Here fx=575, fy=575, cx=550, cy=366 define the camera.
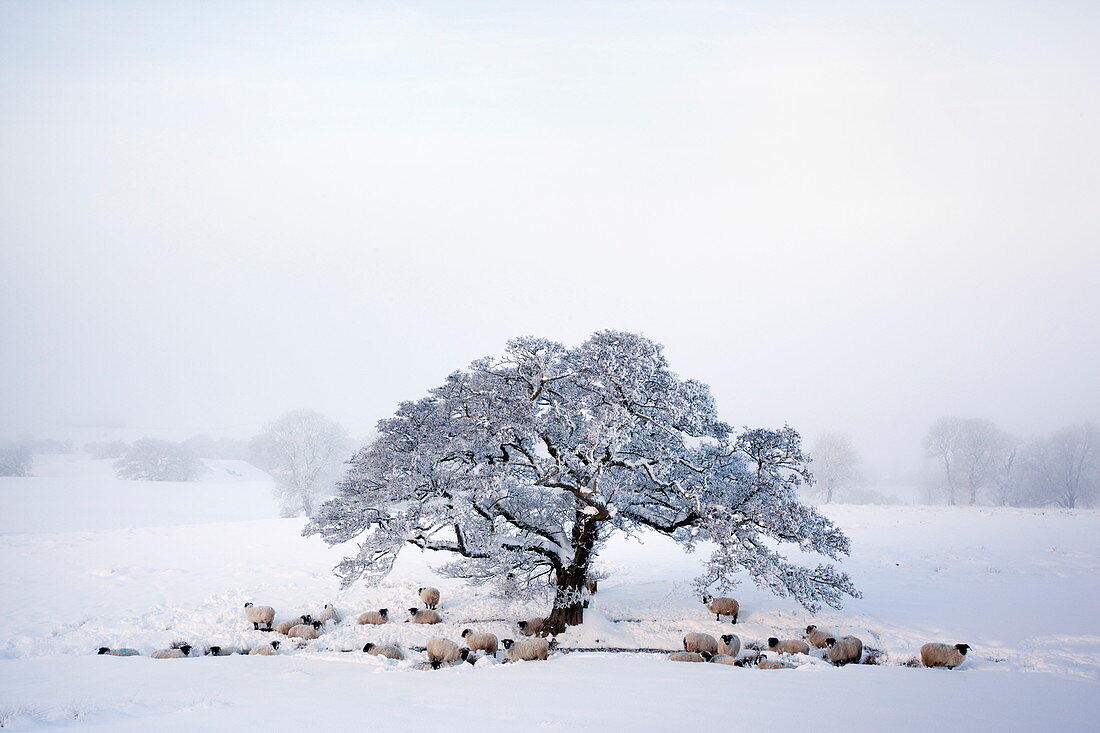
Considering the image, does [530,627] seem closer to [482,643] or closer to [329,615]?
[482,643]

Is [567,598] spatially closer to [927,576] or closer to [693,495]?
[693,495]

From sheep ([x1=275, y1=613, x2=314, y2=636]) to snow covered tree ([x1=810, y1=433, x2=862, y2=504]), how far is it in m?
64.1

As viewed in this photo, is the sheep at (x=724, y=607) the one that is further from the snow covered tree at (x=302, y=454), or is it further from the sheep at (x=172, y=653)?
the snow covered tree at (x=302, y=454)

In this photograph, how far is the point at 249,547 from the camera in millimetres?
32656

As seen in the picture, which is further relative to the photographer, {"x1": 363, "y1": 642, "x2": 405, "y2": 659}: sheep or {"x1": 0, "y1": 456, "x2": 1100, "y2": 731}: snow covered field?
{"x1": 363, "y1": 642, "x2": 405, "y2": 659}: sheep

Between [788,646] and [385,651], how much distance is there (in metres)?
10.2

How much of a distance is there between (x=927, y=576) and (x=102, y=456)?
97601mm

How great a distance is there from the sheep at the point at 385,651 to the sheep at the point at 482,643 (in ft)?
5.57

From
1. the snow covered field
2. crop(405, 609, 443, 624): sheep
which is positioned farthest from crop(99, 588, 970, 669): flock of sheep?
crop(405, 609, 443, 624): sheep

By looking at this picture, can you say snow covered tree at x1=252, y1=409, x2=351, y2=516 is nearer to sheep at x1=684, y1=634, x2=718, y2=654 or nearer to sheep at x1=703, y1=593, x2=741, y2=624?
sheep at x1=703, y1=593, x2=741, y2=624

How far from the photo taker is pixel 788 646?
48.2ft

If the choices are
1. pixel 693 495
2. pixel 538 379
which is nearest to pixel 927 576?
pixel 693 495

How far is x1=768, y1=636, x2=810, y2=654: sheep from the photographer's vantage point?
575 inches

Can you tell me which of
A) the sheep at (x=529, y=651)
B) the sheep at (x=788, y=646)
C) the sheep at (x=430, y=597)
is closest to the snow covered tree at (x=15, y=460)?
the sheep at (x=430, y=597)
